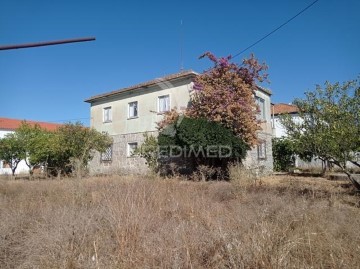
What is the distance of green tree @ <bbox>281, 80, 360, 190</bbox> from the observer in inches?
287

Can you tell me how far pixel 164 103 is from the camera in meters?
18.9

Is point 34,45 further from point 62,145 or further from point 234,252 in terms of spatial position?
point 62,145

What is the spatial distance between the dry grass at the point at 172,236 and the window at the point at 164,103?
1249cm

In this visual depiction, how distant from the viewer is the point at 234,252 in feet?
11.0

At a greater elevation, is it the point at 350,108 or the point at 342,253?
the point at 350,108

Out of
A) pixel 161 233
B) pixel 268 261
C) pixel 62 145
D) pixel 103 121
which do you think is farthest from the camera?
pixel 103 121

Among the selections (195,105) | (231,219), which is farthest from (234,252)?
(195,105)

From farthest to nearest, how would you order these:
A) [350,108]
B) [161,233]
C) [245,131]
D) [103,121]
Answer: [103,121] → [245,131] → [350,108] → [161,233]

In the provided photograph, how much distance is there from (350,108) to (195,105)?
9.09m

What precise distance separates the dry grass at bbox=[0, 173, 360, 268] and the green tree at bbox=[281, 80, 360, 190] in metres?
1.76

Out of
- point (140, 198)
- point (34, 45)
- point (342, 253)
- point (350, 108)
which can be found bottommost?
point (342, 253)

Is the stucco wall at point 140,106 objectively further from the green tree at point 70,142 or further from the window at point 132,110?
the green tree at point 70,142

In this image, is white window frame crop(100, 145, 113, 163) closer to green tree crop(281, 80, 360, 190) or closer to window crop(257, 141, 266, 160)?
window crop(257, 141, 266, 160)

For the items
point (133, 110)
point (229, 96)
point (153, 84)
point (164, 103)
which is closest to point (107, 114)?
point (133, 110)
